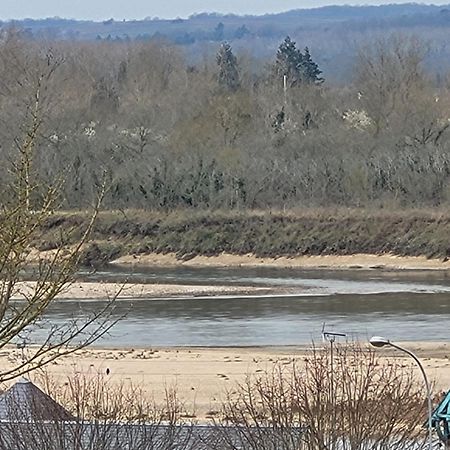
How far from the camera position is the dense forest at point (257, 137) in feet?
250

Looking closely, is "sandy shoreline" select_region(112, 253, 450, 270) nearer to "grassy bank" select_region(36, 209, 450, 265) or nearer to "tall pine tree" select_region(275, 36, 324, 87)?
"grassy bank" select_region(36, 209, 450, 265)

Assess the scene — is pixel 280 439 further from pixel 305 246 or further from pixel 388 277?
pixel 305 246

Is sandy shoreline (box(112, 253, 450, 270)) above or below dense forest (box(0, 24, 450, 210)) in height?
below

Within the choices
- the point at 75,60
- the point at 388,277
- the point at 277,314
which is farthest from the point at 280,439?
the point at 75,60

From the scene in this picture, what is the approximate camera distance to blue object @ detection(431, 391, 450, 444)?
12820mm

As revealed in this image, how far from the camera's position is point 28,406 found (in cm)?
1418

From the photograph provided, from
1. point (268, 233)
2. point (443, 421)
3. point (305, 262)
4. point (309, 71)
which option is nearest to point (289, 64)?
point (309, 71)

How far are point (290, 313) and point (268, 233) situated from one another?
26.2m

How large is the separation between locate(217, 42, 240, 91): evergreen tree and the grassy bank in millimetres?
36417

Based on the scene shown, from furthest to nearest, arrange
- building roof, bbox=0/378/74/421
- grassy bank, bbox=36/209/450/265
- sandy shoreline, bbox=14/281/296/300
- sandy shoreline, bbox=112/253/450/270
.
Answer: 1. grassy bank, bbox=36/209/450/265
2. sandy shoreline, bbox=112/253/450/270
3. sandy shoreline, bbox=14/281/296/300
4. building roof, bbox=0/378/74/421

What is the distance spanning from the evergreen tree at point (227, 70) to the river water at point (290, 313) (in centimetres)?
5557

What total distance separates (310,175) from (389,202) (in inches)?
263

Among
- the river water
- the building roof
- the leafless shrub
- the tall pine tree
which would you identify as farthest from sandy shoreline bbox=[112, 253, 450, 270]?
the leafless shrub

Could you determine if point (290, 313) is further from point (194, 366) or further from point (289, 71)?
point (289, 71)
